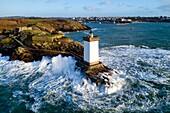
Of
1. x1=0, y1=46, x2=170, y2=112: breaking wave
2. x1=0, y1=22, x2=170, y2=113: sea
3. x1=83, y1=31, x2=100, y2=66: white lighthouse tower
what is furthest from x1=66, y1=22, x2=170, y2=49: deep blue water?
x1=83, y1=31, x2=100, y2=66: white lighthouse tower

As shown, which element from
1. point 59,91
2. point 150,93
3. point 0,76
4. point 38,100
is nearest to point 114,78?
point 150,93

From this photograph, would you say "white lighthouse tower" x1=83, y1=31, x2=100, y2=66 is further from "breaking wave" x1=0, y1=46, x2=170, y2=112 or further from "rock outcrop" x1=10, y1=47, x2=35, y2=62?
"rock outcrop" x1=10, y1=47, x2=35, y2=62

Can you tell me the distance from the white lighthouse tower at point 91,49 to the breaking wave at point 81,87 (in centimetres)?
126

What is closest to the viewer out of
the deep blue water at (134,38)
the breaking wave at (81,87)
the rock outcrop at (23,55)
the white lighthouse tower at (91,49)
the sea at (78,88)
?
the sea at (78,88)

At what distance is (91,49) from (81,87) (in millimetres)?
2928

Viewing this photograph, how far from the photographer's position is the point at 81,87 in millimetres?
14109

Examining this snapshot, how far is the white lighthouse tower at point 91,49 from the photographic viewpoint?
14.8 meters

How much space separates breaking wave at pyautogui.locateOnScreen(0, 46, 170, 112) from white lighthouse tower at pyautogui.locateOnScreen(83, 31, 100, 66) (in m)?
1.26

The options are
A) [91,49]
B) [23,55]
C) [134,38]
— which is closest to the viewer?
[91,49]

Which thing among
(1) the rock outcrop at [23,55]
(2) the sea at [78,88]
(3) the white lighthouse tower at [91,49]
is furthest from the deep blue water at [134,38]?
(3) the white lighthouse tower at [91,49]

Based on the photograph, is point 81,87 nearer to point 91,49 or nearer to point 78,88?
point 78,88

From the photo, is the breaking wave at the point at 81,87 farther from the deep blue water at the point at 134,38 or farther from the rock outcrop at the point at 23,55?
the deep blue water at the point at 134,38

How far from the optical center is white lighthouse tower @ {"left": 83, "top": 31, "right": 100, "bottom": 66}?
14768 millimetres

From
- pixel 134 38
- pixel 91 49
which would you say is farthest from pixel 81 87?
pixel 134 38
